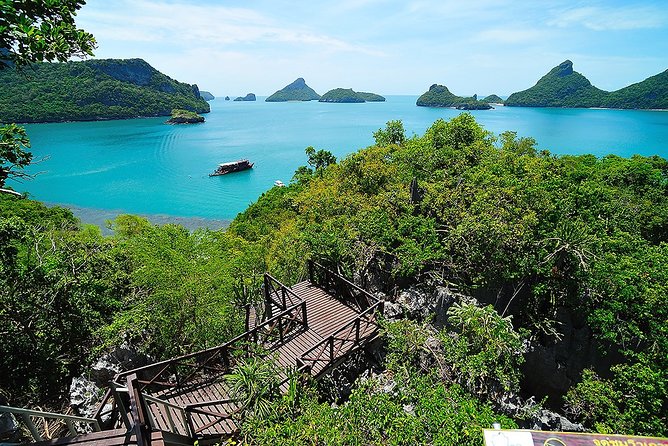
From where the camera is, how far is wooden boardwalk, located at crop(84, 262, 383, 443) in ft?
25.7

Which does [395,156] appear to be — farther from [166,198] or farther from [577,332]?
[166,198]

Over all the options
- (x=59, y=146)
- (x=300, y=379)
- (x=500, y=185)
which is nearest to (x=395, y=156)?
(x=500, y=185)

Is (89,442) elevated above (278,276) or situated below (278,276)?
above

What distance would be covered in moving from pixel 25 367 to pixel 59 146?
10700 cm

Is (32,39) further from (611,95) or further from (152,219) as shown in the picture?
(611,95)

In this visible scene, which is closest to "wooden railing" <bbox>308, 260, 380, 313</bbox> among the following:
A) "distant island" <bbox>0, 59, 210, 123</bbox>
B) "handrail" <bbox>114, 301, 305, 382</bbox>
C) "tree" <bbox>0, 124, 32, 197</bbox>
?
"handrail" <bbox>114, 301, 305, 382</bbox>

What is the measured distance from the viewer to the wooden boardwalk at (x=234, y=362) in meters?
7.84

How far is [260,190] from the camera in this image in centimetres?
6725

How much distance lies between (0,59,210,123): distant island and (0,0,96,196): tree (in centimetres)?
13130

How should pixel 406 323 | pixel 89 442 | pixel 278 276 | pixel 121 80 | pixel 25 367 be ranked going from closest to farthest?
pixel 89 442
pixel 406 323
pixel 25 367
pixel 278 276
pixel 121 80

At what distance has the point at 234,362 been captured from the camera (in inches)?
417

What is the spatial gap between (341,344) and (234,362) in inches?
130

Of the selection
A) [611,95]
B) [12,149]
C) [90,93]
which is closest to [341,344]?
[12,149]

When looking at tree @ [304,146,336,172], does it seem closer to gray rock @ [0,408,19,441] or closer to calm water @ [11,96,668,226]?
calm water @ [11,96,668,226]
